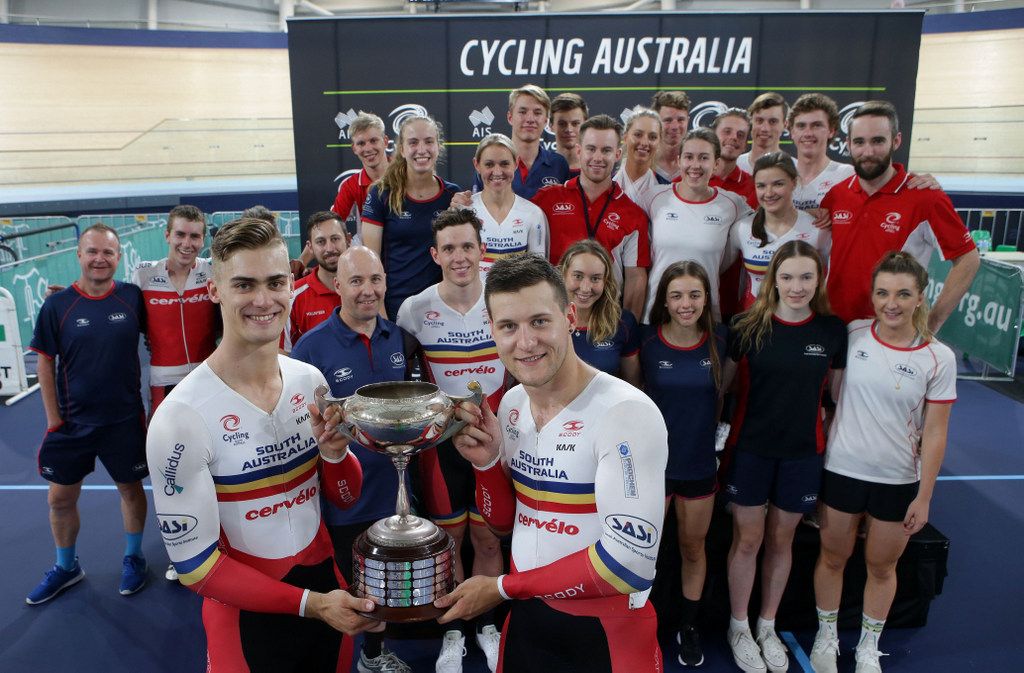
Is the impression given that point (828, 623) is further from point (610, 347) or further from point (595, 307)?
point (595, 307)

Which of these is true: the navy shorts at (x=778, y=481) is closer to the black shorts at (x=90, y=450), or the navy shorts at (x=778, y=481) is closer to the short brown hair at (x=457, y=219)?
the short brown hair at (x=457, y=219)

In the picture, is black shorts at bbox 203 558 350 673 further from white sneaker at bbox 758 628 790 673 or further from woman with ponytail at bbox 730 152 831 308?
woman with ponytail at bbox 730 152 831 308

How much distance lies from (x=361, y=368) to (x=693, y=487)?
182 centimetres

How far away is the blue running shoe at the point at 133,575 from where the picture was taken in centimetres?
466

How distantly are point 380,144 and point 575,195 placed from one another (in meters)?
1.63

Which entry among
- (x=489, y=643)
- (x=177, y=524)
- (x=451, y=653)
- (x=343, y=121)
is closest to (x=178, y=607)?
(x=451, y=653)

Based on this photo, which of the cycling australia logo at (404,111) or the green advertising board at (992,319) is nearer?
the green advertising board at (992,319)

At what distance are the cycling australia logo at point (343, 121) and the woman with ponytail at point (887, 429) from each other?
6401mm

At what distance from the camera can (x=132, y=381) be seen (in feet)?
15.1

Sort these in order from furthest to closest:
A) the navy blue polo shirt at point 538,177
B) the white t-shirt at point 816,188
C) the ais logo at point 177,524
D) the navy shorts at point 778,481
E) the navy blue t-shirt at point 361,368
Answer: the navy blue polo shirt at point 538,177 → the white t-shirt at point 816,188 → the navy shorts at point 778,481 → the navy blue t-shirt at point 361,368 → the ais logo at point 177,524

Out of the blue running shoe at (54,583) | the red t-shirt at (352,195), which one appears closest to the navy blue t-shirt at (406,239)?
the red t-shirt at (352,195)

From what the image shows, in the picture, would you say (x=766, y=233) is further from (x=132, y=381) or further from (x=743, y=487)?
(x=132, y=381)

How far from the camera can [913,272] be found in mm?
3547

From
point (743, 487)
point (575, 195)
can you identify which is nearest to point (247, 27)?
point (575, 195)
